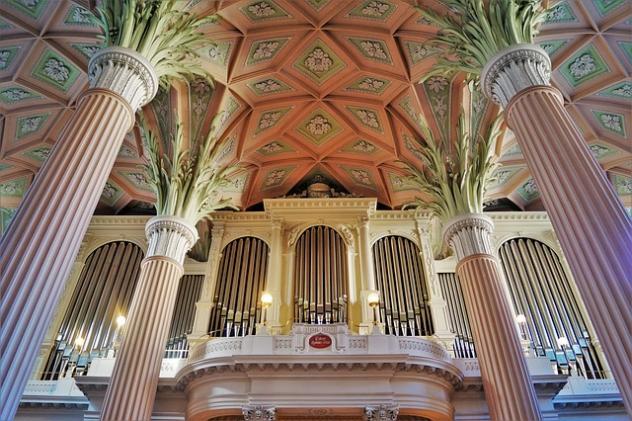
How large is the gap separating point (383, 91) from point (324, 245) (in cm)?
465

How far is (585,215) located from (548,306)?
8.49 m

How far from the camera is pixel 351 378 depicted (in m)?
10.1

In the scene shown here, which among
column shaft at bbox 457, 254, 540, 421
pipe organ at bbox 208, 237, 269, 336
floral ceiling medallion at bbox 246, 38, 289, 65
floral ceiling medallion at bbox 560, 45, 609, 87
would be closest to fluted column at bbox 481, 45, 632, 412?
column shaft at bbox 457, 254, 540, 421

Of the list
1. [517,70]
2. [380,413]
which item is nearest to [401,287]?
[380,413]

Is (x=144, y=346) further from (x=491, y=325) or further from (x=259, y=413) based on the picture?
(x=491, y=325)

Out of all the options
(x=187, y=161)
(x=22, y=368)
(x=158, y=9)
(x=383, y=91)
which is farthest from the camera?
(x=383, y=91)

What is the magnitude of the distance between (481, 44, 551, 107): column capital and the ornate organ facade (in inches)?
211

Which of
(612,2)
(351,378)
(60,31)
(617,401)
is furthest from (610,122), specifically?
(60,31)

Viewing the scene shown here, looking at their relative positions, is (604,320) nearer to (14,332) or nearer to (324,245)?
(14,332)

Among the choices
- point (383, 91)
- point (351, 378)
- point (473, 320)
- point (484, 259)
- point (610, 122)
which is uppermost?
point (383, 91)

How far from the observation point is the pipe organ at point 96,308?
12.7m

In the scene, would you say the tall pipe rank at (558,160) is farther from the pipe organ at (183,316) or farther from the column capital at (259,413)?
the pipe organ at (183,316)

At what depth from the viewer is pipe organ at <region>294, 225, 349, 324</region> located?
13.1m

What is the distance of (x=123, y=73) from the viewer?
7.74 m
